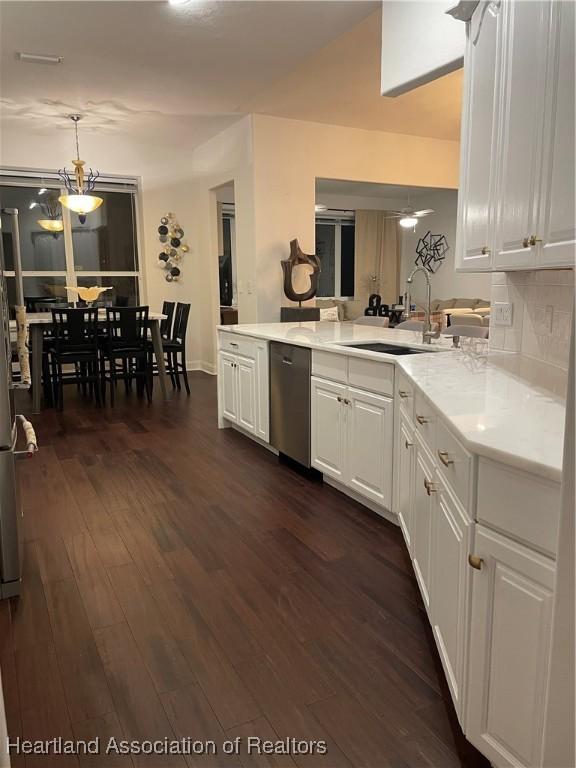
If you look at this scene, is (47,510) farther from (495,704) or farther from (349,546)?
(495,704)

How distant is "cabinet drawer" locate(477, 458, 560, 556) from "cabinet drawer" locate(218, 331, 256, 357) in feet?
9.85

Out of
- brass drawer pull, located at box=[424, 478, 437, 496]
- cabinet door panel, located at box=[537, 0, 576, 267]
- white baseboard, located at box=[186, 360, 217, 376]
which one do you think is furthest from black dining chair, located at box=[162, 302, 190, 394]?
cabinet door panel, located at box=[537, 0, 576, 267]

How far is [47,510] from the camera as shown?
126 inches

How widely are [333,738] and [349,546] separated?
3.79ft

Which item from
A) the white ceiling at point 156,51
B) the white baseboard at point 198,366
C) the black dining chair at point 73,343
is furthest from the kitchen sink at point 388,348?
the white baseboard at point 198,366

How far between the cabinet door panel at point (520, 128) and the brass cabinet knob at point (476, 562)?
2.90 ft

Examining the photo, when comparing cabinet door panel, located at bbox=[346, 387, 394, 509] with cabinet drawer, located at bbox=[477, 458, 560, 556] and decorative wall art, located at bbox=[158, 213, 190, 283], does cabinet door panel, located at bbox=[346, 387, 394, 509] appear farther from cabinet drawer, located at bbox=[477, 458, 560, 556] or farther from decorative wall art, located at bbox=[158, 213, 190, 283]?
decorative wall art, located at bbox=[158, 213, 190, 283]

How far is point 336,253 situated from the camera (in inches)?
450

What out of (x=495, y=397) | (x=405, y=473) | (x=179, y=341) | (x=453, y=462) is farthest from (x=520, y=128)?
(x=179, y=341)

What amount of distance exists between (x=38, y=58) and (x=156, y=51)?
0.96 m

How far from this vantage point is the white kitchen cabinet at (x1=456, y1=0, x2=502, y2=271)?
2043 mm

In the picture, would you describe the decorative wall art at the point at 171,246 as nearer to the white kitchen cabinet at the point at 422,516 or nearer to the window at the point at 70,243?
the window at the point at 70,243

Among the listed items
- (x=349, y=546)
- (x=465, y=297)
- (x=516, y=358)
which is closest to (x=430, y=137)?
(x=465, y=297)

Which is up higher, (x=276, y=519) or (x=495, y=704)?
(x=495, y=704)
